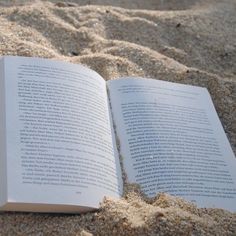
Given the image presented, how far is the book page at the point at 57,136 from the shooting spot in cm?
125

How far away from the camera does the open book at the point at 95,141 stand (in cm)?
126

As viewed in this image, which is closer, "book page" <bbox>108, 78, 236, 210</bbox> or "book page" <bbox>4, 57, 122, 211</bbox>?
"book page" <bbox>4, 57, 122, 211</bbox>

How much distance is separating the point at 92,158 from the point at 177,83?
→ 0.59 meters

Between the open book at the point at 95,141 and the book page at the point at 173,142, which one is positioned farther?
the book page at the point at 173,142

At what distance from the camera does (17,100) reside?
142 cm

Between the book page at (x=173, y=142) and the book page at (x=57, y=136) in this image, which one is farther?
the book page at (x=173, y=142)

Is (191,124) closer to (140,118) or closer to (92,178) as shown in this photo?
(140,118)

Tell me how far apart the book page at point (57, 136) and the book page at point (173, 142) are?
6 cm

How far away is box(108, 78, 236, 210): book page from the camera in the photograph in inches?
55.9

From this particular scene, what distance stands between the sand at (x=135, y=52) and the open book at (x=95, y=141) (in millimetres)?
52

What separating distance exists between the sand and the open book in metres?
0.05

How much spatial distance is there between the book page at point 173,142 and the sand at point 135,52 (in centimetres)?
8

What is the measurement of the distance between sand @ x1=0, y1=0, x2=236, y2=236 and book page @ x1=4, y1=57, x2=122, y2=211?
0.07m

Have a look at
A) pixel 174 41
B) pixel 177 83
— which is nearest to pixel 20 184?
pixel 177 83
